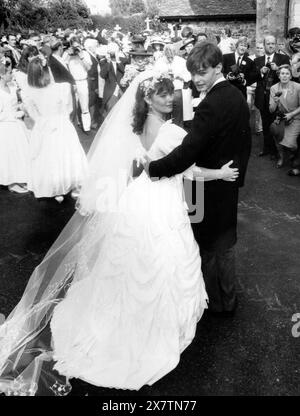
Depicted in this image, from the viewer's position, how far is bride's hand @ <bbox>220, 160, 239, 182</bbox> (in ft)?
9.70

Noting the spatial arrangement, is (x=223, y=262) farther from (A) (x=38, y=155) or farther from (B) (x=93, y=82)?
(B) (x=93, y=82)

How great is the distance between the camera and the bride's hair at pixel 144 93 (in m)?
2.95

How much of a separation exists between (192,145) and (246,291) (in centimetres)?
170

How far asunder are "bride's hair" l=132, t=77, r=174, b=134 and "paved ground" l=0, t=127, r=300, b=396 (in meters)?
1.67

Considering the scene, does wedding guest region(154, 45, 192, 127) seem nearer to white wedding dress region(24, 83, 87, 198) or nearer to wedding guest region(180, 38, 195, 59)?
wedding guest region(180, 38, 195, 59)

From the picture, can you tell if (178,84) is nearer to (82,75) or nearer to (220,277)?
(82,75)

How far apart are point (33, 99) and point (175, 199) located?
368cm

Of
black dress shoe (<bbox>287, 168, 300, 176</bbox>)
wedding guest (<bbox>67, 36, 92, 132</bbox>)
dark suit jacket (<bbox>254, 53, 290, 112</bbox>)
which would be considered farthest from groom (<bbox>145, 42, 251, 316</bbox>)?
wedding guest (<bbox>67, 36, 92, 132</bbox>)

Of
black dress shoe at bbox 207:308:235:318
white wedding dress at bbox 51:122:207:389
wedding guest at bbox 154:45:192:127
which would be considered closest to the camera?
white wedding dress at bbox 51:122:207:389

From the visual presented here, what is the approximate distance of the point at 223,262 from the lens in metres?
3.37

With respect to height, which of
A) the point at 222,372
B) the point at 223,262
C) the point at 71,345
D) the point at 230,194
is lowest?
the point at 222,372

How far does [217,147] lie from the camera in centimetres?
295

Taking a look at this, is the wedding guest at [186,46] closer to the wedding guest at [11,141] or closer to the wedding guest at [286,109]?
the wedding guest at [286,109]
